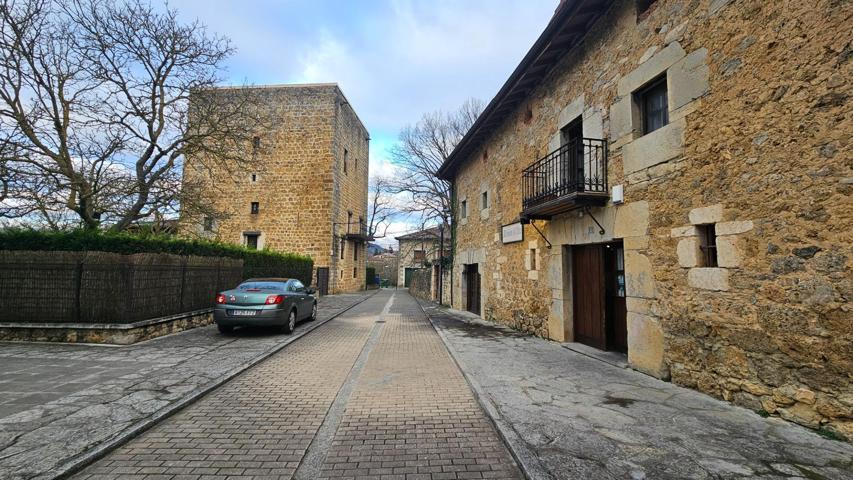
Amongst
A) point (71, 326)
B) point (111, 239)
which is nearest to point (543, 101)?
point (111, 239)

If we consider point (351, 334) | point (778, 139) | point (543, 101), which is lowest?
point (351, 334)

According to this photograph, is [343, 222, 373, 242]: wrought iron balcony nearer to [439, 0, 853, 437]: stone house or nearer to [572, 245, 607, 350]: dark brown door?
[439, 0, 853, 437]: stone house

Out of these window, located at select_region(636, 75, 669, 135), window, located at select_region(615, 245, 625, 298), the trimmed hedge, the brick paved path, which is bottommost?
the brick paved path

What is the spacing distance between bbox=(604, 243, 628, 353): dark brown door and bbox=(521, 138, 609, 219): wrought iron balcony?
1059 millimetres

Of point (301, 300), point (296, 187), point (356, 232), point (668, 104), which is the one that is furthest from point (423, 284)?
point (668, 104)

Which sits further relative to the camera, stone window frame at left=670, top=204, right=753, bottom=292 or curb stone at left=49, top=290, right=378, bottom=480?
stone window frame at left=670, top=204, right=753, bottom=292

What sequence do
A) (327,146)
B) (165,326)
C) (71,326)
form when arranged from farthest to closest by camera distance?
(327,146) → (165,326) → (71,326)

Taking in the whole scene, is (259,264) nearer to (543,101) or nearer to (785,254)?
(543,101)

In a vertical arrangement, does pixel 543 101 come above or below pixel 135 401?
above

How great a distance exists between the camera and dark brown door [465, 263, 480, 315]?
14.2 m

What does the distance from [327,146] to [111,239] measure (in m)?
17.1

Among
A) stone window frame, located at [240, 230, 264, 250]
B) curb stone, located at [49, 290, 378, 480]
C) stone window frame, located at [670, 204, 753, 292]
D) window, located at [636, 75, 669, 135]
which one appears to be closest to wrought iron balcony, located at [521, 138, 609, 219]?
window, located at [636, 75, 669, 135]

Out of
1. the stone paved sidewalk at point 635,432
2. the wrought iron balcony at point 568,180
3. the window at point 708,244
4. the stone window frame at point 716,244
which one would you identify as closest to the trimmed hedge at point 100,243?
the stone paved sidewalk at point 635,432

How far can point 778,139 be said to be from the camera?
379cm
